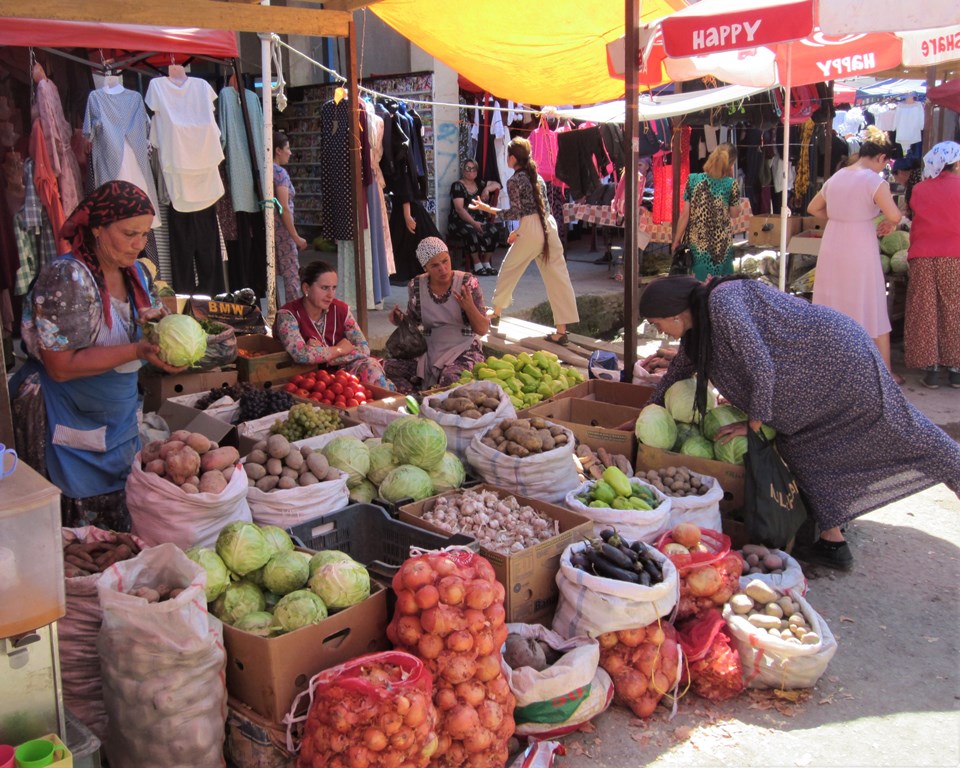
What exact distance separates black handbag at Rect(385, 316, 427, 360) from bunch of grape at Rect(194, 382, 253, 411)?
1361 millimetres

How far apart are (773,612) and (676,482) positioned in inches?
33.6

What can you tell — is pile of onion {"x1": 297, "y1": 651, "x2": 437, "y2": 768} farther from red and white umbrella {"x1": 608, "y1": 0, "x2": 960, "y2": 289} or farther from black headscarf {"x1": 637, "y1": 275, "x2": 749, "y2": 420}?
red and white umbrella {"x1": 608, "y1": 0, "x2": 960, "y2": 289}

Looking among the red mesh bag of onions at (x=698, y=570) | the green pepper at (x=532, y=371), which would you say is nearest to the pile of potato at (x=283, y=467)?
the red mesh bag of onions at (x=698, y=570)

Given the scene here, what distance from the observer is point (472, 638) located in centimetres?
281

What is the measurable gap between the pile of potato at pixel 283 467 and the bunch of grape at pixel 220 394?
1343mm

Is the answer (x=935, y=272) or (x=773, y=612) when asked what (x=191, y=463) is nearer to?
(x=773, y=612)

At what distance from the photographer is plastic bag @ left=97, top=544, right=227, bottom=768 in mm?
2555

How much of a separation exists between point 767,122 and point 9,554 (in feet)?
39.3

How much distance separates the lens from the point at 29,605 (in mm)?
2160

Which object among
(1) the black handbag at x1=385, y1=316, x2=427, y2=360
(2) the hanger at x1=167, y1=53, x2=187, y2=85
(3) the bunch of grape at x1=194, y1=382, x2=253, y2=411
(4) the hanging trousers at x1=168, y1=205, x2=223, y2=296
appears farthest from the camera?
(4) the hanging trousers at x1=168, y1=205, x2=223, y2=296

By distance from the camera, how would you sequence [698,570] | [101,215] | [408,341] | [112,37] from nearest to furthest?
[101,215], [698,570], [112,37], [408,341]

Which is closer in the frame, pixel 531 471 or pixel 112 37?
pixel 531 471

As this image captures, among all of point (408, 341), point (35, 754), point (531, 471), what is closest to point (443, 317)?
point (408, 341)

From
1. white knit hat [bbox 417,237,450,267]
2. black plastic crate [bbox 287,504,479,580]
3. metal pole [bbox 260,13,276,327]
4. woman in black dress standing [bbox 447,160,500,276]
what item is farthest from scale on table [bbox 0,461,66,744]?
woman in black dress standing [bbox 447,160,500,276]
